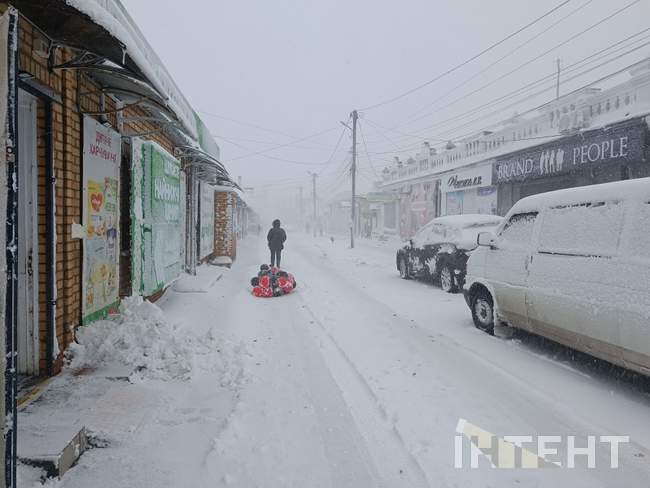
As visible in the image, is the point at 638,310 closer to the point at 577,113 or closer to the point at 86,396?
the point at 86,396

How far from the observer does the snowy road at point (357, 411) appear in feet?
10.2

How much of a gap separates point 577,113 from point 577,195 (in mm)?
12397

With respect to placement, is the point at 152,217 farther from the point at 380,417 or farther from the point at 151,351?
the point at 380,417

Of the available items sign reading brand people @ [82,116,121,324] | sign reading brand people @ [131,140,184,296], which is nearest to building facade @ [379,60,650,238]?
sign reading brand people @ [131,140,184,296]

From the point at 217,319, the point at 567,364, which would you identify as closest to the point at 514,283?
the point at 567,364

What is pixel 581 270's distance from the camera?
16.0 feet

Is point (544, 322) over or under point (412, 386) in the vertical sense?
over

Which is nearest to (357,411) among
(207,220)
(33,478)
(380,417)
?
(380,417)

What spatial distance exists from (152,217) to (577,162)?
559 inches

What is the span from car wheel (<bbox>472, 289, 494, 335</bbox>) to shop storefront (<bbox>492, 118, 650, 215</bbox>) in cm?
932

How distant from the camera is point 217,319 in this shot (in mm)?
7492

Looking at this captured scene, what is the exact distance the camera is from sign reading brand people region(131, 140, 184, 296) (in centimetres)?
650

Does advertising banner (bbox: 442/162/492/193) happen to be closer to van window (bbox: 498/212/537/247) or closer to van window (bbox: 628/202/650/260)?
van window (bbox: 498/212/537/247)

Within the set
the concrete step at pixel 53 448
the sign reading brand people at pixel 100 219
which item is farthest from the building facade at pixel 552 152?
the concrete step at pixel 53 448
